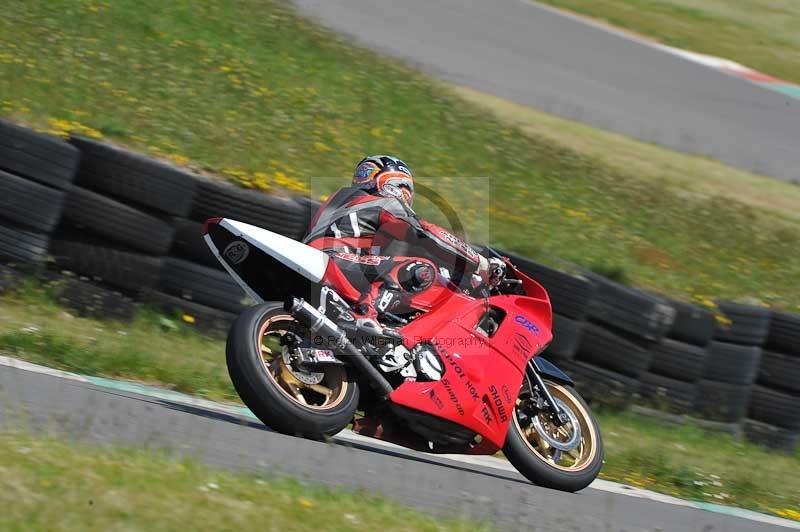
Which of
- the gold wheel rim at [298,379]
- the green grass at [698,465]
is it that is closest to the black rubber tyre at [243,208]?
the gold wheel rim at [298,379]

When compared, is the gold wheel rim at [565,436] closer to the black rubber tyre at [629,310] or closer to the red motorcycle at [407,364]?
the red motorcycle at [407,364]

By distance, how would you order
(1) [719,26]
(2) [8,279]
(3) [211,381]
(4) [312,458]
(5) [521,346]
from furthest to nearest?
(1) [719,26], (2) [8,279], (3) [211,381], (5) [521,346], (4) [312,458]

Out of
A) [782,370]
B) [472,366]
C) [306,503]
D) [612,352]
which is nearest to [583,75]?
[782,370]

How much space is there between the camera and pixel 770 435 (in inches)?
360

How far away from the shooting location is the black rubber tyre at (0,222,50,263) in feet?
24.1

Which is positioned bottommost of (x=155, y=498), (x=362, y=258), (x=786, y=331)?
(x=786, y=331)

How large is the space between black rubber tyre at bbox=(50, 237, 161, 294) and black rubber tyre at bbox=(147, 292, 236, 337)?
0.41 ft

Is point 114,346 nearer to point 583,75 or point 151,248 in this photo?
point 151,248

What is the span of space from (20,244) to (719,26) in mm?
17943

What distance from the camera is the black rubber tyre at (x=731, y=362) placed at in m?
9.02

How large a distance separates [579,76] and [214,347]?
9.76 meters

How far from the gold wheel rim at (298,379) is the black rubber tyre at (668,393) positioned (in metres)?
4.10

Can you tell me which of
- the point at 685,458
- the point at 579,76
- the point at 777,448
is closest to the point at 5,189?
the point at 685,458

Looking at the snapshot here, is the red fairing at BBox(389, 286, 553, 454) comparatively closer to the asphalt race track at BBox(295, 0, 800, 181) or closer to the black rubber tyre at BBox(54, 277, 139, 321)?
the black rubber tyre at BBox(54, 277, 139, 321)
